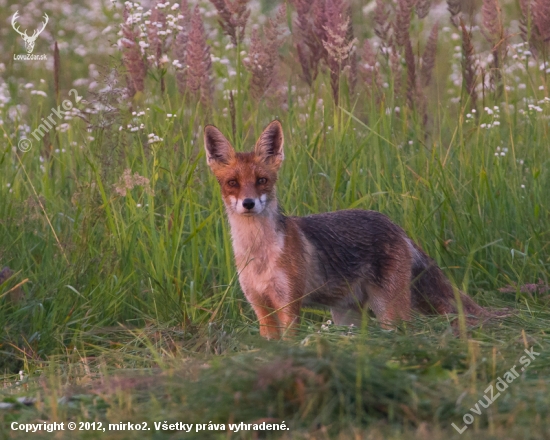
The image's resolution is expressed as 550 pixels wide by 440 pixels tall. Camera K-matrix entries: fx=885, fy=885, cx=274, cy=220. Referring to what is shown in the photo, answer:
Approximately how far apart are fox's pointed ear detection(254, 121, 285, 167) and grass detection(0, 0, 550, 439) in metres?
0.49

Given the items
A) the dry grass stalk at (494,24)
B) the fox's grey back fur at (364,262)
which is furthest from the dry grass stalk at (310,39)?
the fox's grey back fur at (364,262)

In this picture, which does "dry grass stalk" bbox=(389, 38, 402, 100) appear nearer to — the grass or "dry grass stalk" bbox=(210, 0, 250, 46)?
the grass

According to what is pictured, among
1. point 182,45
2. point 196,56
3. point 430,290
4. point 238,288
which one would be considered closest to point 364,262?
point 430,290

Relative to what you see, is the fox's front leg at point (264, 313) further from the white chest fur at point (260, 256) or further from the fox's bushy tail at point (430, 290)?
the fox's bushy tail at point (430, 290)

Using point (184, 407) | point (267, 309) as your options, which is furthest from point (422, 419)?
point (267, 309)

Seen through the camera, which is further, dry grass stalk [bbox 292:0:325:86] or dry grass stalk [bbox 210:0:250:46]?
dry grass stalk [bbox 292:0:325:86]

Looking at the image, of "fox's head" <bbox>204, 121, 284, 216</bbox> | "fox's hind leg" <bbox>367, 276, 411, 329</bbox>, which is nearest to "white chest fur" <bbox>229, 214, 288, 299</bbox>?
"fox's head" <bbox>204, 121, 284, 216</bbox>

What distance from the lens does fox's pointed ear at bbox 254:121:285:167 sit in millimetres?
6188

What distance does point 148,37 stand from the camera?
7.06m

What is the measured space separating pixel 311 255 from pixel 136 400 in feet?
7.79

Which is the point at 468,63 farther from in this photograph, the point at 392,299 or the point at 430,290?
the point at 392,299

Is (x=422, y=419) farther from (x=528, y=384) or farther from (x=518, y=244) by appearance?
(x=518, y=244)

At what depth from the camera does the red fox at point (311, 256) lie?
19.0 ft

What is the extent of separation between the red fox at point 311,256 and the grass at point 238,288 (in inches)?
8.8
